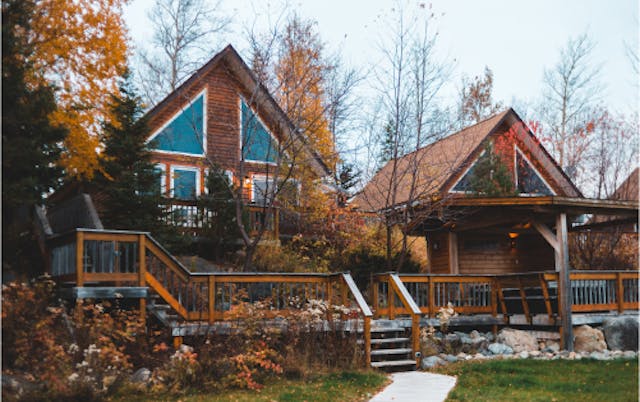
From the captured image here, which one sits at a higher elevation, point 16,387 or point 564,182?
point 564,182

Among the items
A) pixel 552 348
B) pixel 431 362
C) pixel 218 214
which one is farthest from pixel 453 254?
pixel 431 362

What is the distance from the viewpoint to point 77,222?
1480cm

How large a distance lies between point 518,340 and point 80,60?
11872 millimetres

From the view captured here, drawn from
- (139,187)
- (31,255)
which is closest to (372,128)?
(139,187)

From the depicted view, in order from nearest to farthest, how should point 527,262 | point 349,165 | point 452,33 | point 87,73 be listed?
point 87,73, point 452,33, point 527,262, point 349,165

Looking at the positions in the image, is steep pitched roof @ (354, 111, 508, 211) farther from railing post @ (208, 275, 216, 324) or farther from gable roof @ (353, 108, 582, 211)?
railing post @ (208, 275, 216, 324)

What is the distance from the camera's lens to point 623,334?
13.6m

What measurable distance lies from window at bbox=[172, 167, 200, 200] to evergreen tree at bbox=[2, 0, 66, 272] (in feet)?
25.5

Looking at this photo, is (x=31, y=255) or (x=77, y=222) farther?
(x=77, y=222)

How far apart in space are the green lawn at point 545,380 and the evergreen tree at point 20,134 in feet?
25.5

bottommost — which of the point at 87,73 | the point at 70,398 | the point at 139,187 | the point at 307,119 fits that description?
the point at 70,398

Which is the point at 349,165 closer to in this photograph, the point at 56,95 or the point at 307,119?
the point at 307,119

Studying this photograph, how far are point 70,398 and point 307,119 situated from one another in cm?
926

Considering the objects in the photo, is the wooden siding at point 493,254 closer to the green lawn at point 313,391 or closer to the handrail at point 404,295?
the handrail at point 404,295
